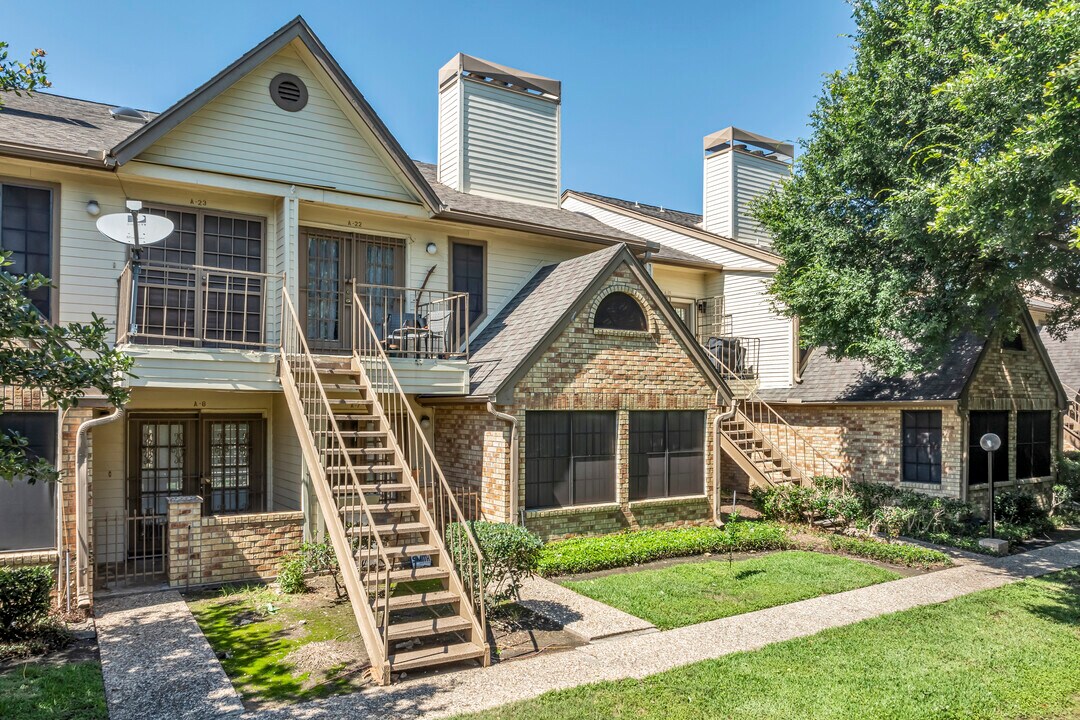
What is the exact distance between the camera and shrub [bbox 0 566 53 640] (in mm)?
7586

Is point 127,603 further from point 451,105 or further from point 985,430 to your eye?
point 985,430

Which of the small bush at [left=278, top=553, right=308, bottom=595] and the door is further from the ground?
the door

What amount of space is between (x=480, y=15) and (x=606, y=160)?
43.9 feet

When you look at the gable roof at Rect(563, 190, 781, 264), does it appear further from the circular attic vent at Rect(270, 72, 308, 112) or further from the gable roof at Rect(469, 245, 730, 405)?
the circular attic vent at Rect(270, 72, 308, 112)

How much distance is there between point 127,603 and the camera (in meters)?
9.02

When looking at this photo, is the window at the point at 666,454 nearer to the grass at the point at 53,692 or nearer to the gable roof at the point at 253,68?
the gable roof at the point at 253,68

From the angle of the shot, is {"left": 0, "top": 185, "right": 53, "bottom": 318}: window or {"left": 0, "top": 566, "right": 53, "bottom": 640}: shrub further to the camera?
{"left": 0, "top": 185, "right": 53, "bottom": 318}: window

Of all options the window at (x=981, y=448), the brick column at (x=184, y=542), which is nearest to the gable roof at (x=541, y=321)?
the brick column at (x=184, y=542)

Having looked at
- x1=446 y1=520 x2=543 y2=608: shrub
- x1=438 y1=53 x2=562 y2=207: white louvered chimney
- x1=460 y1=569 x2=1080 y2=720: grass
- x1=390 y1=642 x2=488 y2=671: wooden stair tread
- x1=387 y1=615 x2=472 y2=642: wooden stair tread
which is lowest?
x1=460 y1=569 x2=1080 y2=720: grass

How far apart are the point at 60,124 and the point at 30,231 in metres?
2.27

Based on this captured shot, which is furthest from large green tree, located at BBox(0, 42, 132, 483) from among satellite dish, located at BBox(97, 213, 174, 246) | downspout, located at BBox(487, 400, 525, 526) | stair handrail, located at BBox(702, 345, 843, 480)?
stair handrail, located at BBox(702, 345, 843, 480)

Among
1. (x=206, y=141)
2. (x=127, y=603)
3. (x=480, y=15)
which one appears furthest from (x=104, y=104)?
(x=127, y=603)

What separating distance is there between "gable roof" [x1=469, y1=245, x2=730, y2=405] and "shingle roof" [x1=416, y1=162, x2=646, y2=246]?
121 centimetres

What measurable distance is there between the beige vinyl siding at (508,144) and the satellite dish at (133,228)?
783 cm
